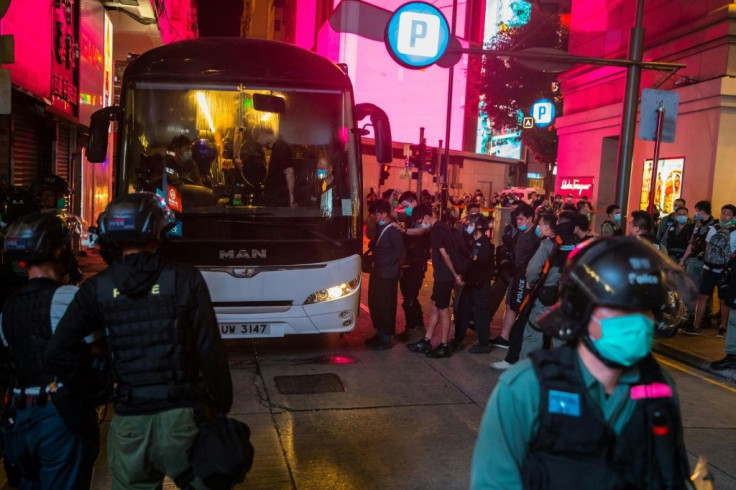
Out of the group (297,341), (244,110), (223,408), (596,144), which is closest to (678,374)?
(297,341)

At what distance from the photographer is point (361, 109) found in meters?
7.79

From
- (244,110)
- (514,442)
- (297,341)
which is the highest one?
(244,110)

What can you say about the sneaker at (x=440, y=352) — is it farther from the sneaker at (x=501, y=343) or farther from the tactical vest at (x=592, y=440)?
the tactical vest at (x=592, y=440)

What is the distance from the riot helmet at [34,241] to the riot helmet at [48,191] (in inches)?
179

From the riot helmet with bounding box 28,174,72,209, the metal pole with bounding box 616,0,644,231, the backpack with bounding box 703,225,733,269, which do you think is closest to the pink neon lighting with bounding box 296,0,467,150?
the metal pole with bounding box 616,0,644,231

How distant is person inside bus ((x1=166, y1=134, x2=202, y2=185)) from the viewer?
7.11 metres

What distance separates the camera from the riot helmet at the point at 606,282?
1890 millimetres

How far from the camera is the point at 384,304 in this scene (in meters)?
8.27

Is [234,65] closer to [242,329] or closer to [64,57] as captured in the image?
[242,329]

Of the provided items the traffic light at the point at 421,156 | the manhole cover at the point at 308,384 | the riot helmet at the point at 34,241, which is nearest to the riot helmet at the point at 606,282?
the riot helmet at the point at 34,241

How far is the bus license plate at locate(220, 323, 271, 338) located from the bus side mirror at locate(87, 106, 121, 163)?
7.50 ft

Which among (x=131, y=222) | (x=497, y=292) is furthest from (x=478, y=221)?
(x=131, y=222)

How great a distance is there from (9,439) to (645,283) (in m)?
2.83

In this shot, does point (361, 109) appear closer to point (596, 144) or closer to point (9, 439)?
point (9, 439)
